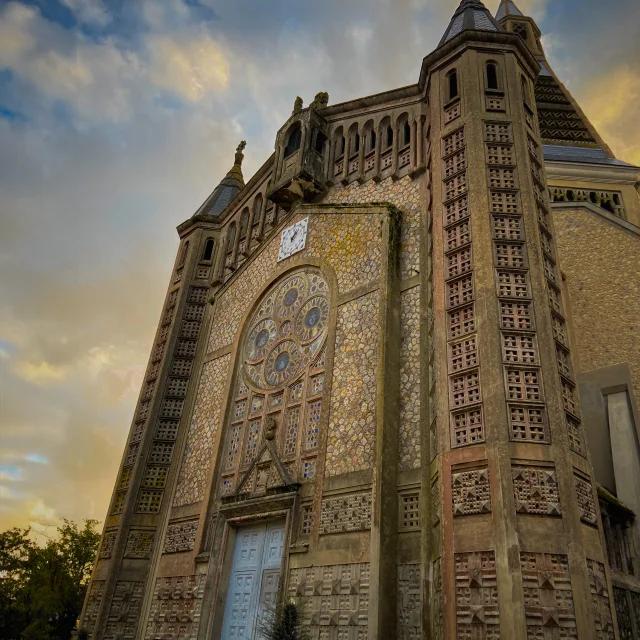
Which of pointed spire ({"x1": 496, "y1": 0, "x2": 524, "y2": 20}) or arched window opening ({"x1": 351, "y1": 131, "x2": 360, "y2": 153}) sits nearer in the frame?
arched window opening ({"x1": 351, "y1": 131, "x2": 360, "y2": 153})

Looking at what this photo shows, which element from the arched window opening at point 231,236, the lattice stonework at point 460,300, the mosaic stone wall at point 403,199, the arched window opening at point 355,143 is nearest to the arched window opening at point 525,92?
the lattice stonework at point 460,300

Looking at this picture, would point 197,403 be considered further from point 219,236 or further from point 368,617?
point 368,617

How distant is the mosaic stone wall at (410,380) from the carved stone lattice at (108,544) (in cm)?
775

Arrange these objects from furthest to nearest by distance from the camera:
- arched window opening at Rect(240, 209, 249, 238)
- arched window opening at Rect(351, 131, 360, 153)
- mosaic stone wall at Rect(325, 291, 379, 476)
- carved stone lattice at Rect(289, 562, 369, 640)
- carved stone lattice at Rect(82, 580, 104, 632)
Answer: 1. arched window opening at Rect(240, 209, 249, 238)
2. arched window opening at Rect(351, 131, 360, 153)
3. carved stone lattice at Rect(82, 580, 104, 632)
4. mosaic stone wall at Rect(325, 291, 379, 476)
5. carved stone lattice at Rect(289, 562, 369, 640)

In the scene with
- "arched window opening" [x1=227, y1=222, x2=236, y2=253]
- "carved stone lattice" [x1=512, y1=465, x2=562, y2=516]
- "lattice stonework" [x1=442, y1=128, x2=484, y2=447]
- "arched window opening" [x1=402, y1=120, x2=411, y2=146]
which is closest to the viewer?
"carved stone lattice" [x1=512, y1=465, x2=562, y2=516]

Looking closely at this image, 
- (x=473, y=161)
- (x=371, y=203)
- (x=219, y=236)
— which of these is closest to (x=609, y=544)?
(x=473, y=161)

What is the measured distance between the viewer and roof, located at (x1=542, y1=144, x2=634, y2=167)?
24219 mm

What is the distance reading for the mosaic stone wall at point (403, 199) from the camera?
12094 millimetres

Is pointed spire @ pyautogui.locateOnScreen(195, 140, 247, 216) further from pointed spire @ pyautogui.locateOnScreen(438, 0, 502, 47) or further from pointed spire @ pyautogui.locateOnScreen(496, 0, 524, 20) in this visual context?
Result: pointed spire @ pyautogui.locateOnScreen(496, 0, 524, 20)

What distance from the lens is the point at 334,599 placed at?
9250mm

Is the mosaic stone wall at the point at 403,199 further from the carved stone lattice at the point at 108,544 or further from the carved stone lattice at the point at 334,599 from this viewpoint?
the carved stone lattice at the point at 108,544

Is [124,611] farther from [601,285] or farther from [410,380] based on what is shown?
[601,285]

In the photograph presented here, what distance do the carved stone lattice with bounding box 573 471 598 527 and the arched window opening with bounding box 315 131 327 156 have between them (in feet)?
35.6

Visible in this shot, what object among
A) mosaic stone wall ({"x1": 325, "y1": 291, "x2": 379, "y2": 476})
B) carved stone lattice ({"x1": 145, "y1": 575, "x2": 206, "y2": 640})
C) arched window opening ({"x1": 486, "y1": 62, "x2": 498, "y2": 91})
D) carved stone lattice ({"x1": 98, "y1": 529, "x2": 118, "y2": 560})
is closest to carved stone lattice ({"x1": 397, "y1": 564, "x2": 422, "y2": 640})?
mosaic stone wall ({"x1": 325, "y1": 291, "x2": 379, "y2": 476})
